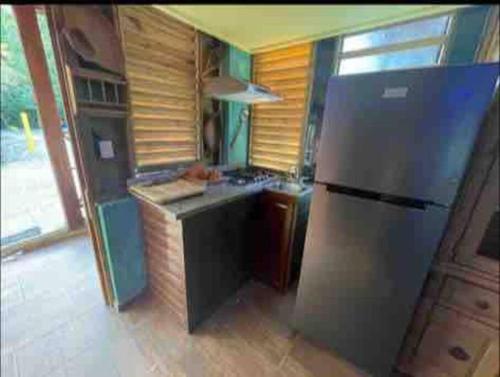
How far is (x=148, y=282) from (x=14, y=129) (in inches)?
86.9

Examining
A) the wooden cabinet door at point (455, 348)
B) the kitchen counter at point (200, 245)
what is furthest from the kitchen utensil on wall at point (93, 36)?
the wooden cabinet door at point (455, 348)

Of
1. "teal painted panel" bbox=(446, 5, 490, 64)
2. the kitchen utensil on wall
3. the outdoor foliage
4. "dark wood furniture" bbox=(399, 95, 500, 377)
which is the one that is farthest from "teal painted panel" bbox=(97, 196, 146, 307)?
"teal painted panel" bbox=(446, 5, 490, 64)

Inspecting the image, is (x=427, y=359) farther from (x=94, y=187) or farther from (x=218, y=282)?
(x=94, y=187)

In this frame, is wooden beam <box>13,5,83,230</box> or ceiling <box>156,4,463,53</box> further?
wooden beam <box>13,5,83,230</box>

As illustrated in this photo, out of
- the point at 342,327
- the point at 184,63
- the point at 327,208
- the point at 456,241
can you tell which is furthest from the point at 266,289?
the point at 184,63

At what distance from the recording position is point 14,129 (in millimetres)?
2520

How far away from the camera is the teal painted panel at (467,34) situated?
1451mm

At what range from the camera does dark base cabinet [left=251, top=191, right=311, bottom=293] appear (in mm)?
1854

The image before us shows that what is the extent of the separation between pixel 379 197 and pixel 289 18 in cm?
138

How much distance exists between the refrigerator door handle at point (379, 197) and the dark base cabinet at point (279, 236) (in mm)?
493

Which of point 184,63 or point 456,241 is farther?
point 184,63

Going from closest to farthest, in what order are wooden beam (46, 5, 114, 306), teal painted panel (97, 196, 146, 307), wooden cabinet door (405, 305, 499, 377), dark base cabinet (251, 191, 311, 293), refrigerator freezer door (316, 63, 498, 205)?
refrigerator freezer door (316, 63, 498, 205) < wooden cabinet door (405, 305, 499, 377) < wooden beam (46, 5, 114, 306) < teal painted panel (97, 196, 146, 307) < dark base cabinet (251, 191, 311, 293)

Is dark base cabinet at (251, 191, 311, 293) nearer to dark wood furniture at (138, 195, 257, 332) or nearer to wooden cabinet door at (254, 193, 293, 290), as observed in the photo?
wooden cabinet door at (254, 193, 293, 290)

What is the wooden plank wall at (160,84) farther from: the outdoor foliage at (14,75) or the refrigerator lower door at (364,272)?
the refrigerator lower door at (364,272)
